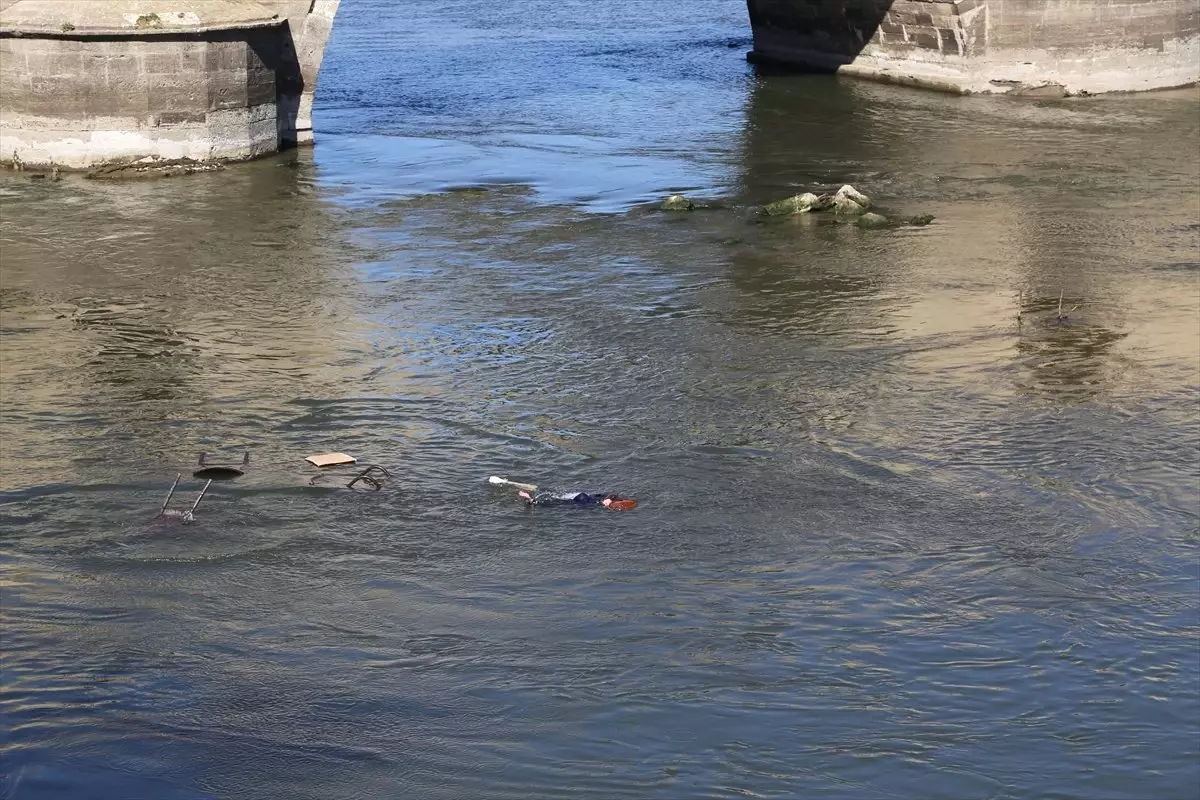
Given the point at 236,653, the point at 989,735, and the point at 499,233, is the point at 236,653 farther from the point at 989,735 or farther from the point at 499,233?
the point at 499,233

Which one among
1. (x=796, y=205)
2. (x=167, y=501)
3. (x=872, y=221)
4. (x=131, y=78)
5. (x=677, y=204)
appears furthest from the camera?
(x=131, y=78)

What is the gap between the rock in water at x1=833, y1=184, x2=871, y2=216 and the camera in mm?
16484

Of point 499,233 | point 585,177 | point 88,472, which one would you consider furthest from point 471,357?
point 585,177

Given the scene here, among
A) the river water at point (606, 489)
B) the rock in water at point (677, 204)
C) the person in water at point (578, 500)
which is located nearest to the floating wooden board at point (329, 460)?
the river water at point (606, 489)

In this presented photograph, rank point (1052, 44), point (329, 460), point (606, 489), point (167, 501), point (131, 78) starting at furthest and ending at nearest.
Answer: point (1052, 44)
point (131, 78)
point (329, 460)
point (606, 489)
point (167, 501)

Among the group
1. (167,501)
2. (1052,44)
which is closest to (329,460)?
(167,501)

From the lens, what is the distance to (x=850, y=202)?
1659cm

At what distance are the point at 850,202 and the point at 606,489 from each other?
8.79 metres

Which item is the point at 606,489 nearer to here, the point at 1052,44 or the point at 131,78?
the point at 131,78

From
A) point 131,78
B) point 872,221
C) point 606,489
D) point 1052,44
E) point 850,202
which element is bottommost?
point 606,489

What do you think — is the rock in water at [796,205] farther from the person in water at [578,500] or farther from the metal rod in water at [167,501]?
the metal rod in water at [167,501]

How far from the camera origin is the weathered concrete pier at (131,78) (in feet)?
58.8

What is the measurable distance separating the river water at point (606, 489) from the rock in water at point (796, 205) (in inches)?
18.3

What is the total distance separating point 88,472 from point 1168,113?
1857cm
